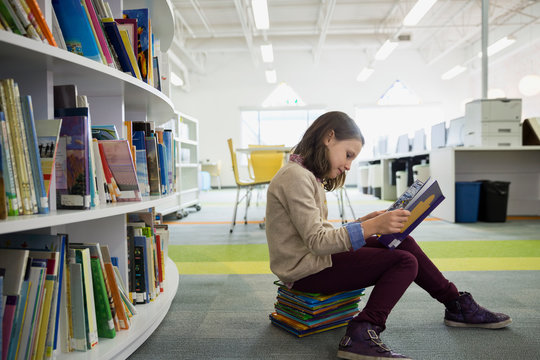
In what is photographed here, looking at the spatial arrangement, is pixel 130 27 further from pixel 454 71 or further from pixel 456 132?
pixel 454 71

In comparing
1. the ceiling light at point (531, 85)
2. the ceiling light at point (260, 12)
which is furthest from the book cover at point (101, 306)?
the ceiling light at point (531, 85)

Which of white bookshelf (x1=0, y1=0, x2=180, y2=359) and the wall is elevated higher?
the wall

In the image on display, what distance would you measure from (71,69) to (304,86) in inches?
406

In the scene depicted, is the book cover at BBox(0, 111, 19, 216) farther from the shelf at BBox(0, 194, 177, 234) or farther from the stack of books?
the stack of books

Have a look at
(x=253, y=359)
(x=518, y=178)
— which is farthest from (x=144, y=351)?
(x=518, y=178)

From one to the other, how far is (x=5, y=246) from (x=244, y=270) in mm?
1448

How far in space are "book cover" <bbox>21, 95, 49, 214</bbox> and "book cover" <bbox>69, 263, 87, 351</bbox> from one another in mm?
200

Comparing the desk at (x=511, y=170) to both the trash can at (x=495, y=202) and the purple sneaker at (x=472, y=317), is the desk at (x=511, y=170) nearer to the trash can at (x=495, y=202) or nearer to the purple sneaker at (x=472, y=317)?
the trash can at (x=495, y=202)

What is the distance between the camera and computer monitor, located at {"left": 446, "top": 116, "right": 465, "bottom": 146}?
4.61 meters

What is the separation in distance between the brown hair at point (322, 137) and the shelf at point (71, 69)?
22.8 inches

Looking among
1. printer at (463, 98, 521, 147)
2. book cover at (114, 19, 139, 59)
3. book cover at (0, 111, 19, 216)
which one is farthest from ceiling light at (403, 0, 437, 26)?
book cover at (0, 111, 19, 216)

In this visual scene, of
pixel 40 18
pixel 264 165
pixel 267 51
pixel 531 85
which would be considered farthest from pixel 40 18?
pixel 531 85

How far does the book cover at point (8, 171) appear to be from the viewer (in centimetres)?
82

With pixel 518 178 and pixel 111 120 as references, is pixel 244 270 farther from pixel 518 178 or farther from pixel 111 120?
pixel 518 178
